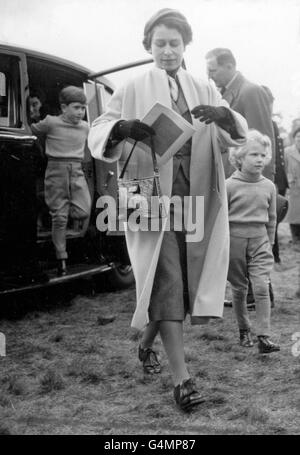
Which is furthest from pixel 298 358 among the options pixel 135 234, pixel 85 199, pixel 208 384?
pixel 85 199

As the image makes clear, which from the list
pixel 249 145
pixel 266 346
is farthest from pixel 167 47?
pixel 266 346

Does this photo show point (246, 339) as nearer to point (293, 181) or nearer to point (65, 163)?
point (65, 163)

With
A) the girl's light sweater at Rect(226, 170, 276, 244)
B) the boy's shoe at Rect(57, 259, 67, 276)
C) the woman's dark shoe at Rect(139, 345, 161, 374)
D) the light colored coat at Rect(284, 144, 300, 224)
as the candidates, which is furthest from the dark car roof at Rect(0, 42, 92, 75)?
the light colored coat at Rect(284, 144, 300, 224)

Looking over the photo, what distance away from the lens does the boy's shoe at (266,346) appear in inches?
159

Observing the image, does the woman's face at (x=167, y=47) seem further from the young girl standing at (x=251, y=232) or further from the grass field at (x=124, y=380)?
the grass field at (x=124, y=380)

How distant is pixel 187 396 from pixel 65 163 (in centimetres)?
287

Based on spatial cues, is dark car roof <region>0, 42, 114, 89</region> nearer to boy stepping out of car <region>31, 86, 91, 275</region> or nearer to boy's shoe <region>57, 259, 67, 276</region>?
boy stepping out of car <region>31, 86, 91, 275</region>

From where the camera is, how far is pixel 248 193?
4297mm

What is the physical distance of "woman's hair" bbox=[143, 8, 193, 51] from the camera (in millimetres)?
3336

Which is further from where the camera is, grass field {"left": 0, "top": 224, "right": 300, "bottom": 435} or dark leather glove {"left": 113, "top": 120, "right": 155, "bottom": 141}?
dark leather glove {"left": 113, "top": 120, "right": 155, "bottom": 141}

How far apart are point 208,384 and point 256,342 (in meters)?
0.86

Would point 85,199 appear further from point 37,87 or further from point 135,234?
point 135,234

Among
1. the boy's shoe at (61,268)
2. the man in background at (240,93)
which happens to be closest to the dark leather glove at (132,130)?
the man in background at (240,93)

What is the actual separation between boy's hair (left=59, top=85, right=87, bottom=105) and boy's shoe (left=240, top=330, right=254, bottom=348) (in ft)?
8.10
